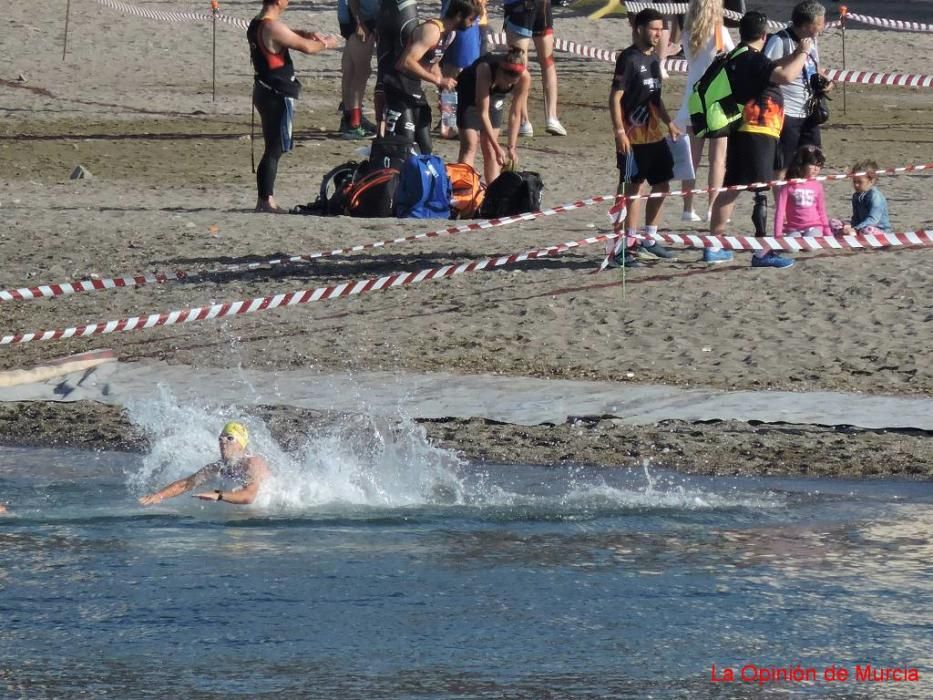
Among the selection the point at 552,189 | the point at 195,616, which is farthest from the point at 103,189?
the point at 195,616

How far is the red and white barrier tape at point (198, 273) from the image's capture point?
533 inches

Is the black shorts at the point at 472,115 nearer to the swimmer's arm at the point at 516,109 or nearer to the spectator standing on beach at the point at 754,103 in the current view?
the swimmer's arm at the point at 516,109

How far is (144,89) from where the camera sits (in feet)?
80.9

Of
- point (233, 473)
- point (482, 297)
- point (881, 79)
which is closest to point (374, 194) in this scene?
point (482, 297)

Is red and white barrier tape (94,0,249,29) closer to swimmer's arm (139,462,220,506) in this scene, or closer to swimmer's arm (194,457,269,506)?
swimmer's arm (139,462,220,506)

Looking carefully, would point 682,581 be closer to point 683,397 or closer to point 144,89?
point 683,397

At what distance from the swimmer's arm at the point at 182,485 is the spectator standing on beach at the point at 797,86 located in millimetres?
6025

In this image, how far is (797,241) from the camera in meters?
14.1

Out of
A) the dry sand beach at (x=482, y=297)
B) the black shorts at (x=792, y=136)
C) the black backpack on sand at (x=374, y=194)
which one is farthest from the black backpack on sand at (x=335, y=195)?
the black shorts at (x=792, y=136)

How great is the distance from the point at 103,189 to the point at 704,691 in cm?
1321

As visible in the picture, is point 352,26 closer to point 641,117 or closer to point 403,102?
point 403,102

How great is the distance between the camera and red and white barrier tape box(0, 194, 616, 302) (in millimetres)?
13531

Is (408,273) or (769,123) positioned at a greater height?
(769,123)

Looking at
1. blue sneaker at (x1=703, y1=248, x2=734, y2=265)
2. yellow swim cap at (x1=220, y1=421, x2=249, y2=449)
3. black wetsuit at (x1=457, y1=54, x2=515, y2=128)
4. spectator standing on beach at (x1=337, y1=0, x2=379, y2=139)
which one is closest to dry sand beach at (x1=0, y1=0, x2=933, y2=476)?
blue sneaker at (x1=703, y1=248, x2=734, y2=265)
